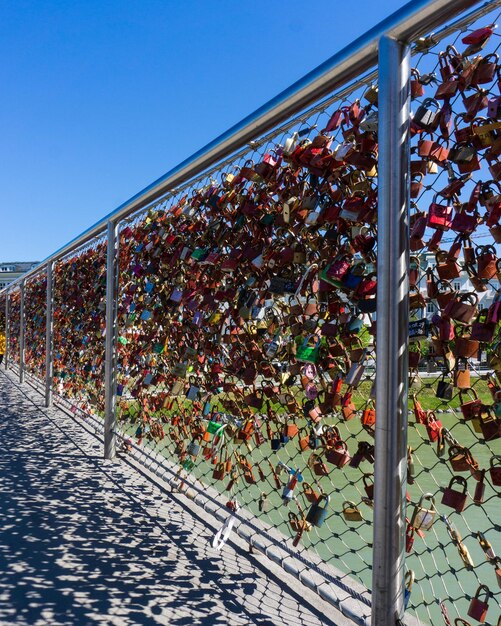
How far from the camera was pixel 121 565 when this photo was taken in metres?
2.12

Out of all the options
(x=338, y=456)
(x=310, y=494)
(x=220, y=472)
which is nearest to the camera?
(x=338, y=456)

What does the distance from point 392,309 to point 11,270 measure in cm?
6342

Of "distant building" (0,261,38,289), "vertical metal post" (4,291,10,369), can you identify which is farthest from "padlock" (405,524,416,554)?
"distant building" (0,261,38,289)

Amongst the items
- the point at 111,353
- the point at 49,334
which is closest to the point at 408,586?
the point at 111,353

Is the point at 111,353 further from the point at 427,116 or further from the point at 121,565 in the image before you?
the point at 427,116

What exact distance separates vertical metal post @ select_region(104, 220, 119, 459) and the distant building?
173 feet

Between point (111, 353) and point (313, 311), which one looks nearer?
point (313, 311)

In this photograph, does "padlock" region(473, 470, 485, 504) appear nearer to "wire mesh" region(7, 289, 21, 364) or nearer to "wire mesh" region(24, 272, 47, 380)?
"wire mesh" region(24, 272, 47, 380)

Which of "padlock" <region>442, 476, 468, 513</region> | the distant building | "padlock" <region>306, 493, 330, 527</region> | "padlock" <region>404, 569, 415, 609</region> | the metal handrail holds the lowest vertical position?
"padlock" <region>404, 569, 415, 609</region>

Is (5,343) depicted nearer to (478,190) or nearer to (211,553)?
(211,553)

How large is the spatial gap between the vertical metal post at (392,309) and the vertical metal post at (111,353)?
2716 millimetres

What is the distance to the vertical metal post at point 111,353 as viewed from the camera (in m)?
3.80

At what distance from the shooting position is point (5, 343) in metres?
11.5

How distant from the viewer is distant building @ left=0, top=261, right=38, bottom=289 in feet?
180
